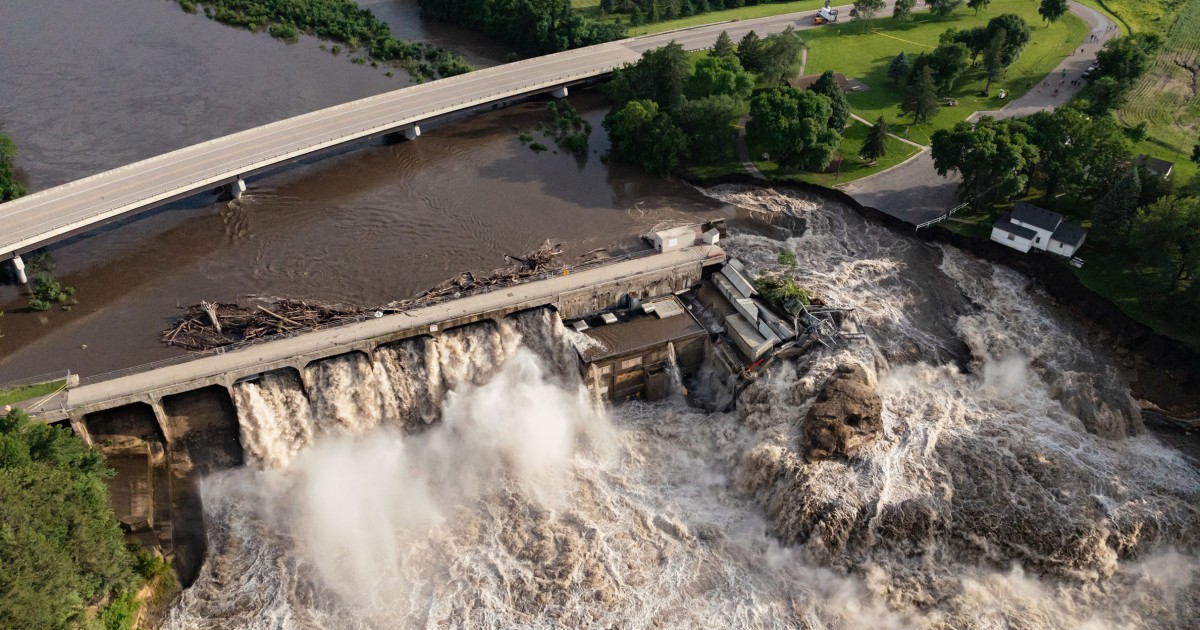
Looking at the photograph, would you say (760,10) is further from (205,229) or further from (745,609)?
(745,609)

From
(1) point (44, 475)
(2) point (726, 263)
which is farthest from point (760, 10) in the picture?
(1) point (44, 475)

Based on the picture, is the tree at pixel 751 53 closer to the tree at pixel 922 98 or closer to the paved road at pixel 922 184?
the tree at pixel 922 98

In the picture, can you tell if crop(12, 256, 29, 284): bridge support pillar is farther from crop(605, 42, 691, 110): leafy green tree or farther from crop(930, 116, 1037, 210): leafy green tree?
crop(930, 116, 1037, 210): leafy green tree

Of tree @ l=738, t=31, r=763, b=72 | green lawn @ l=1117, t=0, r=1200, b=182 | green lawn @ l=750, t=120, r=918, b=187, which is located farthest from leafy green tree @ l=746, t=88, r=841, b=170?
green lawn @ l=1117, t=0, r=1200, b=182

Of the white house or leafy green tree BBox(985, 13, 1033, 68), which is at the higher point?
leafy green tree BBox(985, 13, 1033, 68)

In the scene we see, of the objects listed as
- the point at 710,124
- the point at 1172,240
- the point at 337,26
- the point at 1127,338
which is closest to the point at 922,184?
the point at 710,124

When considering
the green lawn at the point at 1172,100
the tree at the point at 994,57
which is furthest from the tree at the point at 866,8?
the green lawn at the point at 1172,100

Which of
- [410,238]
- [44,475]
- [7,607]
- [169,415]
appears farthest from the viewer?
[410,238]
